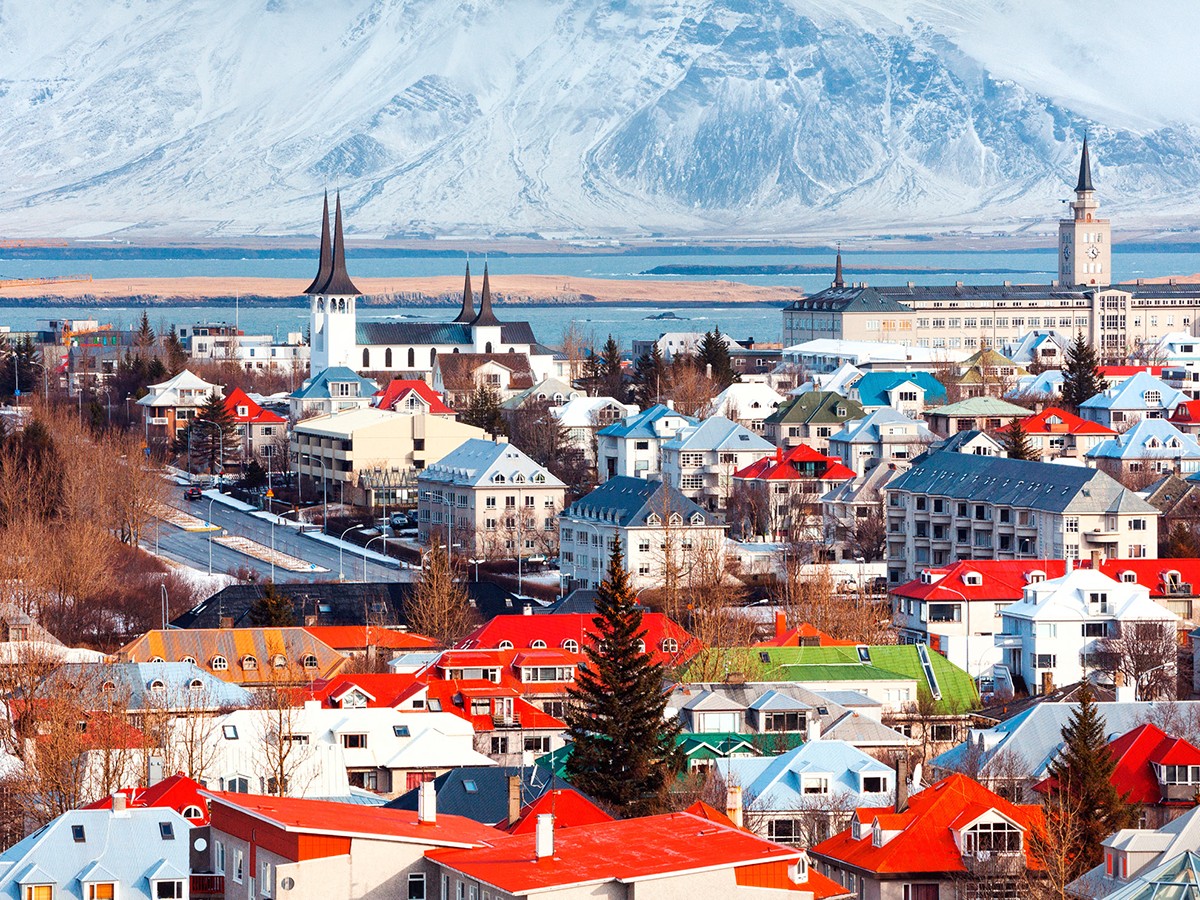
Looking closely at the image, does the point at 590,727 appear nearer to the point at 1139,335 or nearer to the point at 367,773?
the point at 367,773

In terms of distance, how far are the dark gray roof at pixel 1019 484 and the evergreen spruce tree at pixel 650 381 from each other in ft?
112

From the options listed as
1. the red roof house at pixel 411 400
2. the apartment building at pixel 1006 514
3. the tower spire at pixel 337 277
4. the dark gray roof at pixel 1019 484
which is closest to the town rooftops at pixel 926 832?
the apartment building at pixel 1006 514

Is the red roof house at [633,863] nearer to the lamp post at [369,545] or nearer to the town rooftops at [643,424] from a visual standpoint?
the lamp post at [369,545]

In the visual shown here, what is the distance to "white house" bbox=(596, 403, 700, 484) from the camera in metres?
91.6

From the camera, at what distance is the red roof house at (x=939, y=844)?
31.5 m

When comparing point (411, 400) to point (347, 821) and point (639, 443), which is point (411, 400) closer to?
point (639, 443)

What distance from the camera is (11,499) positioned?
7550 cm

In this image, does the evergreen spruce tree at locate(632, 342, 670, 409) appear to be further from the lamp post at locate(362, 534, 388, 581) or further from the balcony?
the balcony

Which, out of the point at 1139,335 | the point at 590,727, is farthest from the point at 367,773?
the point at 1139,335

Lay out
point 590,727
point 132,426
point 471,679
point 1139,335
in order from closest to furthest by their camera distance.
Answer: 1. point 590,727
2. point 471,679
3. point 132,426
4. point 1139,335

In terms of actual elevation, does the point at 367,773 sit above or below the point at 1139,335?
below

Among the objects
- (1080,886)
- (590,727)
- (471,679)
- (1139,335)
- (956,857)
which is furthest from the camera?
(1139,335)

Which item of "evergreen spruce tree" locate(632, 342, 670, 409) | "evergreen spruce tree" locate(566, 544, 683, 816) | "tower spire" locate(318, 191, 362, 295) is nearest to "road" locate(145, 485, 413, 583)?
"evergreen spruce tree" locate(632, 342, 670, 409)

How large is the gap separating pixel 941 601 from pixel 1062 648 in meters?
4.06
